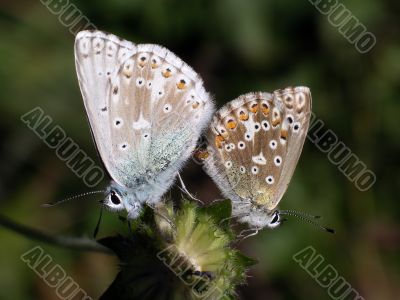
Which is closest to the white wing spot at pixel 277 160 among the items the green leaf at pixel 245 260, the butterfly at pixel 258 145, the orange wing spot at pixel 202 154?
the butterfly at pixel 258 145

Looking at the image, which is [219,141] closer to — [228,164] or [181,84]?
[228,164]

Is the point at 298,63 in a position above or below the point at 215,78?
above

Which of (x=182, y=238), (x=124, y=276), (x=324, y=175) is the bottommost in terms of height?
(x=124, y=276)

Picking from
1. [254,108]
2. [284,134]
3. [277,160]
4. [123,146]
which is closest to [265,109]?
[254,108]

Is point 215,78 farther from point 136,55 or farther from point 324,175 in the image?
point 136,55

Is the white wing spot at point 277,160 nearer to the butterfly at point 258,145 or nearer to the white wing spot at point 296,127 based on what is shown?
the butterfly at point 258,145

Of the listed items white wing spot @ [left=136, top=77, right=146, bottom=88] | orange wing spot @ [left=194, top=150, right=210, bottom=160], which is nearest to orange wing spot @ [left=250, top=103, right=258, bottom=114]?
orange wing spot @ [left=194, top=150, right=210, bottom=160]

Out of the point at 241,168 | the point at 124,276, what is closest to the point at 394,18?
the point at 241,168
